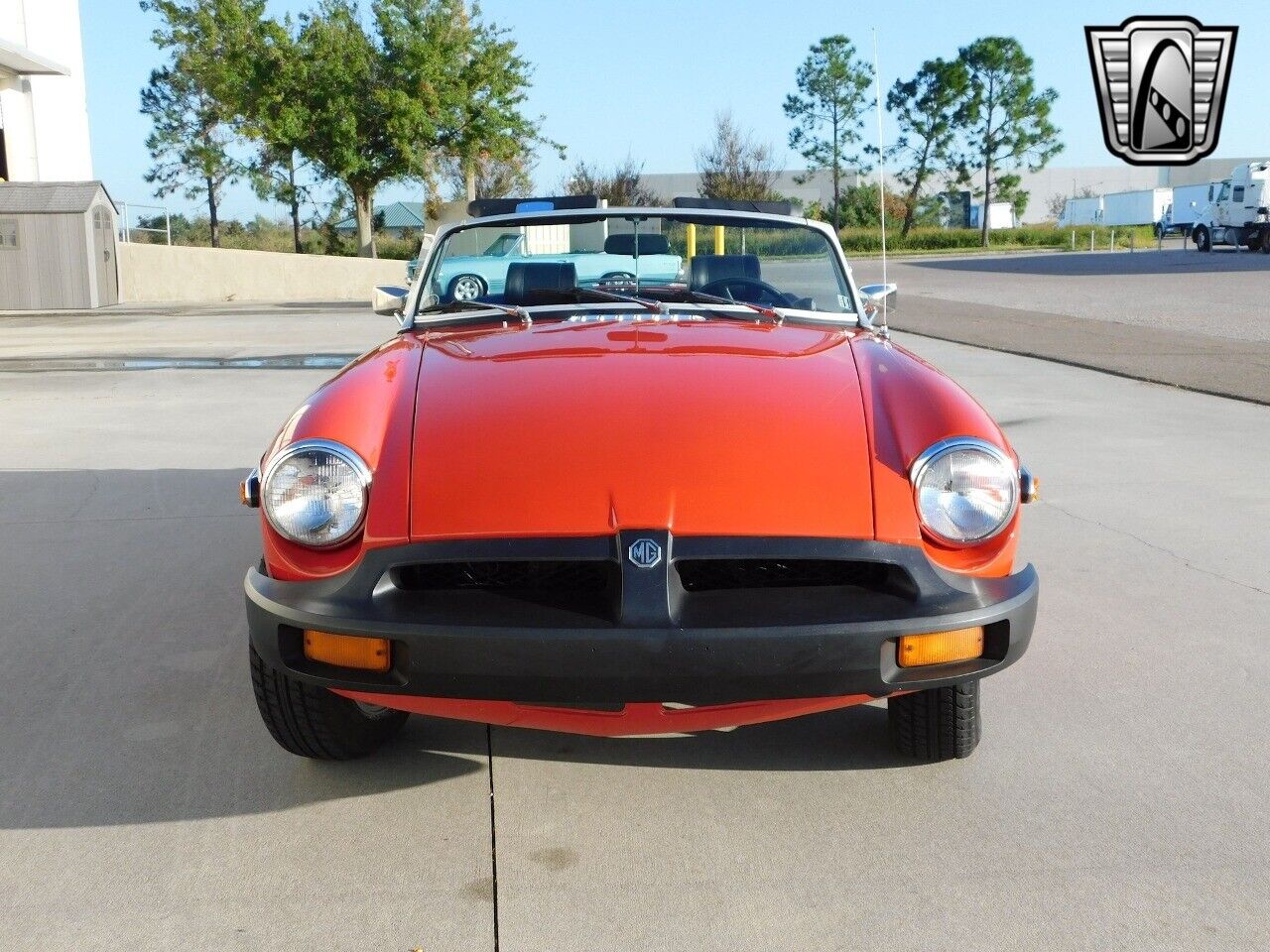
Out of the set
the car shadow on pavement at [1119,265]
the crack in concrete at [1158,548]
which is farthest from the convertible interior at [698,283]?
the car shadow on pavement at [1119,265]

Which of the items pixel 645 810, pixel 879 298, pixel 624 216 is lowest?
pixel 645 810

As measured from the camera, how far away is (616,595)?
8.42 feet

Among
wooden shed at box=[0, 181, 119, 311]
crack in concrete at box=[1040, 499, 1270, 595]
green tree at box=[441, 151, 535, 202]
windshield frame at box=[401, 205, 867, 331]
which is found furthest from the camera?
green tree at box=[441, 151, 535, 202]

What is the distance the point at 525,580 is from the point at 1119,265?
123 feet

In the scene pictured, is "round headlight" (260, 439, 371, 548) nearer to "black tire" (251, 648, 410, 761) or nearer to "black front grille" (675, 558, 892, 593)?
"black tire" (251, 648, 410, 761)

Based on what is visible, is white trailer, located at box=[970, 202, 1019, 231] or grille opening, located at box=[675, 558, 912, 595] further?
white trailer, located at box=[970, 202, 1019, 231]

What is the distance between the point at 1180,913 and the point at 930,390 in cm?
122

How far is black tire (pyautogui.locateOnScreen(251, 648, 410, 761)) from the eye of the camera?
2982mm

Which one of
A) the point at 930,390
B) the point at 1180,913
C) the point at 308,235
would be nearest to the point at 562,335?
the point at 930,390

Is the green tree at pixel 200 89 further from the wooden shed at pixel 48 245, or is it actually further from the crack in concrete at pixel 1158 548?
the crack in concrete at pixel 1158 548

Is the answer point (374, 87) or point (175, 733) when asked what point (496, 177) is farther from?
point (175, 733)

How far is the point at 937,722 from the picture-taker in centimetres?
A: 309

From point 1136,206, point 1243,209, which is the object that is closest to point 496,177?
point 1243,209

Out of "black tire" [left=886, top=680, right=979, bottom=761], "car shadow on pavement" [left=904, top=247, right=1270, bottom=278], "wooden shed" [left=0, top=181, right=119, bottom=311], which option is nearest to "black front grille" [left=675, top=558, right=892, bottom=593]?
"black tire" [left=886, top=680, right=979, bottom=761]
